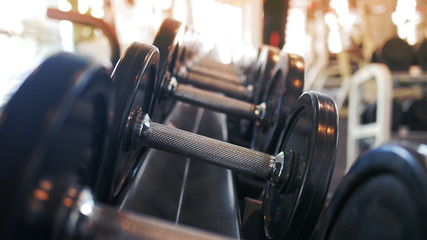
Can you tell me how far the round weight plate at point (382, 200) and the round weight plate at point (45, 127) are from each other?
371 millimetres

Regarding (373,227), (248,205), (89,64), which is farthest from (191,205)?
(89,64)

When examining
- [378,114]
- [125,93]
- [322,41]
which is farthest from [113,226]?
[322,41]

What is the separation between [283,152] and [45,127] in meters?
0.55

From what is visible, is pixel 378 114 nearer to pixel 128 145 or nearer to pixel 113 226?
pixel 128 145

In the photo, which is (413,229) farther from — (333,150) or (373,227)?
(333,150)

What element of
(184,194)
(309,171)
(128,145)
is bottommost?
(184,194)

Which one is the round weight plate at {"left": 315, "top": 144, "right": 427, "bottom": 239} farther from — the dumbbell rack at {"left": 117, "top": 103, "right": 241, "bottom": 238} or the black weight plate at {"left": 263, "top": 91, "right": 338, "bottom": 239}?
the dumbbell rack at {"left": 117, "top": 103, "right": 241, "bottom": 238}

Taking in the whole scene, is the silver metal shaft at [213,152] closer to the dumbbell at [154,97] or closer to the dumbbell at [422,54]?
the dumbbell at [154,97]

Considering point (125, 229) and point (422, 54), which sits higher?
point (422, 54)

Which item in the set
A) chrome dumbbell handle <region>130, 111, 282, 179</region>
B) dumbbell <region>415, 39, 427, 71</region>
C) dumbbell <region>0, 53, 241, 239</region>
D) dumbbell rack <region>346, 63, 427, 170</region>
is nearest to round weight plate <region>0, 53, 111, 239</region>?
dumbbell <region>0, 53, 241, 239</region>

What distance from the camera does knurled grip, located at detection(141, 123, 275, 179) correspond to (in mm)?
794

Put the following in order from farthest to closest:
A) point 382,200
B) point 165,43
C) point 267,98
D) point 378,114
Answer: point 378,114 < point 267,98 < point 165,43 < point 382,200

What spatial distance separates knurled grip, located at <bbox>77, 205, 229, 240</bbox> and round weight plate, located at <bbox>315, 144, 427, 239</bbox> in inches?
8.9

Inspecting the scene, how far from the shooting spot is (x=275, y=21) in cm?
308
